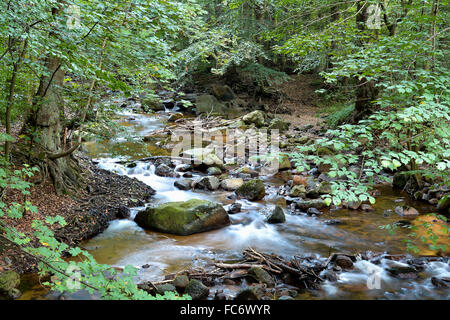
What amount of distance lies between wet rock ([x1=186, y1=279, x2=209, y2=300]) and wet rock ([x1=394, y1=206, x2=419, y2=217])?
5371 mm

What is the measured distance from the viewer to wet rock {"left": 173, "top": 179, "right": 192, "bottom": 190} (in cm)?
902

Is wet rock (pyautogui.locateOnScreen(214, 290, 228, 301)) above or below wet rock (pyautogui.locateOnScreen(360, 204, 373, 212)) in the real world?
below

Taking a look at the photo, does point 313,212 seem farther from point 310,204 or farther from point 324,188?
point 324,188

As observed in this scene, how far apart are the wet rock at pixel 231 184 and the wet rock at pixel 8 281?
5.75 metres

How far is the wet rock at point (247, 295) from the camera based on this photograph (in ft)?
13.2

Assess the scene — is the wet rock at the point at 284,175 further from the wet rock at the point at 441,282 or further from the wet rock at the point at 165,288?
the wet rock at the point at 165,288

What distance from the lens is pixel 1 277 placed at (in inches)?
156

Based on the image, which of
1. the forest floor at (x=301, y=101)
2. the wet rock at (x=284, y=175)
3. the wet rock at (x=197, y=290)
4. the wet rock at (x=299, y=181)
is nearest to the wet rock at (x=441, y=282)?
the wet rock at (x=197, y=290)

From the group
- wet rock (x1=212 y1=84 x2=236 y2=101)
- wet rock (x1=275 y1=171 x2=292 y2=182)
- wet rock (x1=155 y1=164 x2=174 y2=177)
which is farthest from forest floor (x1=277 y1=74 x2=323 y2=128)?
wet rock (x1=155 y1=164 x2=174 y2=177)

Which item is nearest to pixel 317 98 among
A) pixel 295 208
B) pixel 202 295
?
pixel 295 208

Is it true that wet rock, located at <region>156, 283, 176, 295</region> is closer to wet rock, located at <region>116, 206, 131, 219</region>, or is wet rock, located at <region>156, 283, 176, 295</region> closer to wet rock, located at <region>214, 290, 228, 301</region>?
wet rock, located at <region>214, 290, 228, 301</region>

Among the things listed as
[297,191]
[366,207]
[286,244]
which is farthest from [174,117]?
[286,244]

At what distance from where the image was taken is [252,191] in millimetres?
8352
